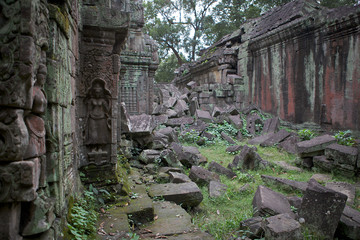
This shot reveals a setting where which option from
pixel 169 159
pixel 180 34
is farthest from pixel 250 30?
pixel 180 34

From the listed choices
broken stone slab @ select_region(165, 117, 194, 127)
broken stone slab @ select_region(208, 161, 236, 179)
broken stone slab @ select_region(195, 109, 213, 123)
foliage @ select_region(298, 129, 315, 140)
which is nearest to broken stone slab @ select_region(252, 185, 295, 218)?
broken stone slab @ select_region(208, 161, 236, 179)

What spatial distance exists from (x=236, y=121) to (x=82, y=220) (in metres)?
8.75

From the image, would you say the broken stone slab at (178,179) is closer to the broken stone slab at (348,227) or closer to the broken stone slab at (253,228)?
the broken stone slab at (253,228)

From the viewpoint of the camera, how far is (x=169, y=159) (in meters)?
5.54

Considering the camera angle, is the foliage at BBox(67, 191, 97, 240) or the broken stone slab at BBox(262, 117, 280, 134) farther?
the broken stone slab at BBox(262, 117, 280, 134)

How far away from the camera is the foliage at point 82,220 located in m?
2.27

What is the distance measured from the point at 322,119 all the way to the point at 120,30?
25.3 feet

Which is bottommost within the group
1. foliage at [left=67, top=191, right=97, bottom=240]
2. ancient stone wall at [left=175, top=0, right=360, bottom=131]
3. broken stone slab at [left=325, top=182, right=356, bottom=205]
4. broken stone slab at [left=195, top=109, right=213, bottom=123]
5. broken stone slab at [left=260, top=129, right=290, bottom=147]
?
broken stone slab at [left=325, top=182, right=356, bottom=205]

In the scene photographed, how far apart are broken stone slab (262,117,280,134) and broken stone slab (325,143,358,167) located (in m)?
3.86

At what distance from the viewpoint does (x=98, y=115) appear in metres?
3.57

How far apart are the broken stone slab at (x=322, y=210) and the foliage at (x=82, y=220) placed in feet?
8.16

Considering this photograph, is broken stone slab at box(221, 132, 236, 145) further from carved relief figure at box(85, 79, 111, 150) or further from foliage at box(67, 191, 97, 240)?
foliage at box(67, 191, 97, 240)

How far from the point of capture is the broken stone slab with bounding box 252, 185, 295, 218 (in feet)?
11.4

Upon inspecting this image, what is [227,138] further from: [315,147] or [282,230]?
[282,230]
